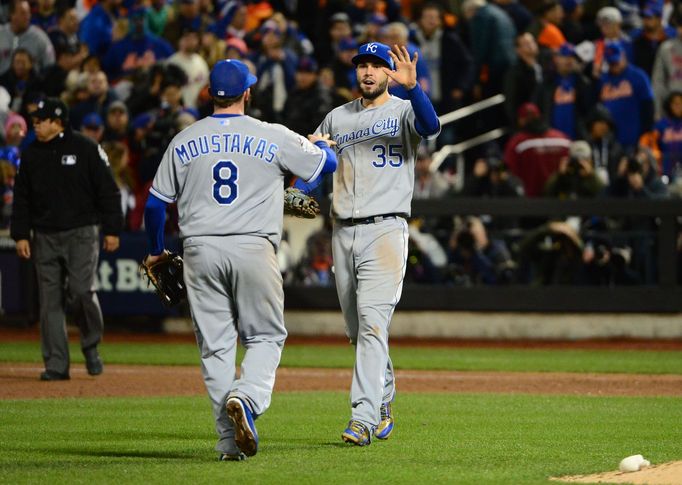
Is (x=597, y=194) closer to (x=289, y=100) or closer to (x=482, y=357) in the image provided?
(x=482, y=357)

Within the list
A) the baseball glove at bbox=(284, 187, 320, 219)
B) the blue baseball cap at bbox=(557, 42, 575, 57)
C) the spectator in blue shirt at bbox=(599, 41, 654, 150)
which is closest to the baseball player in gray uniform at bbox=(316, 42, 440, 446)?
the baseball glove at bbox=(284, 187, 320, 219)

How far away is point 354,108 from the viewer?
28.1ft

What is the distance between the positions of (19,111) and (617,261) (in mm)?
8827

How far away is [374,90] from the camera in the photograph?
842cm

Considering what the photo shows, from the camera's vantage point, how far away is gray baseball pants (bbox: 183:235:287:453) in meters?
7.30

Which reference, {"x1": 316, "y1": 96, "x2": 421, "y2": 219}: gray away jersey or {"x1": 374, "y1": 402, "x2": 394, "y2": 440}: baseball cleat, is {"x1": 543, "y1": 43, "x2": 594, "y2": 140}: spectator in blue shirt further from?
{"x1": 374, "y1": 402, "x2": 394, "y2": 440}: baseball cleat

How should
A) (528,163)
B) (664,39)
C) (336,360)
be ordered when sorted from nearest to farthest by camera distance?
1. (336,360)
2. (528,163)
3. (664,39)

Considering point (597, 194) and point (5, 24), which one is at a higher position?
point (5, 24)

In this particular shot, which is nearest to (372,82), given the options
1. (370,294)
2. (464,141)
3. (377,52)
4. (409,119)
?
(377,52)

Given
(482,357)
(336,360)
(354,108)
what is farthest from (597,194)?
(354,108)

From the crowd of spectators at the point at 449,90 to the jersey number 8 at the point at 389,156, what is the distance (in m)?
7.45

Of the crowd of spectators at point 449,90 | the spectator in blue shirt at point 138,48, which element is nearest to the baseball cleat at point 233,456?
the crowd of spectators at point 449,90

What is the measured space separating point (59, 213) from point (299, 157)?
510 cm

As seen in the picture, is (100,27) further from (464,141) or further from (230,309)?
(230,309)
